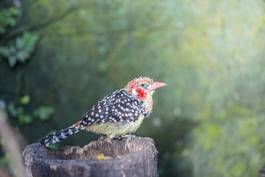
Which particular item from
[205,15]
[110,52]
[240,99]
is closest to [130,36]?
[110,52]

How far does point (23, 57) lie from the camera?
479cm

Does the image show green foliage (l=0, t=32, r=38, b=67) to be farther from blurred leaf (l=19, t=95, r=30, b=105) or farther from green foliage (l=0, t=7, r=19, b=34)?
blurred leaf (l=19, t=95, r=30, b=105)

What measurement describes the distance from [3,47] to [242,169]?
1.87 meters

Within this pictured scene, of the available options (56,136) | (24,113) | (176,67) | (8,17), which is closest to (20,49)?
(8,17)

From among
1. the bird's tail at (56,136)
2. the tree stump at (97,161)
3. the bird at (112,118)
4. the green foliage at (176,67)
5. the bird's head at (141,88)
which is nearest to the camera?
the tree stump at (97,161)

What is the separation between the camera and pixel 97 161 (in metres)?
2.67

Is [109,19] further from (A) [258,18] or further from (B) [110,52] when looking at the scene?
(A) [258,18]

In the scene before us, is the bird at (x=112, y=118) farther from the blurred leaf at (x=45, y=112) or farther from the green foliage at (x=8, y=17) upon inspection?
the green foliage at (x=8, y=17)

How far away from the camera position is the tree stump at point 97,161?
2.64m

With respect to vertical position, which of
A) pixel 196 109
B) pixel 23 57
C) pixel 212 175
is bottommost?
pixel 212 175

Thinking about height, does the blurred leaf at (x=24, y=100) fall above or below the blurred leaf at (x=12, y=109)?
above

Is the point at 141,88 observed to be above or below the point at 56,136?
above

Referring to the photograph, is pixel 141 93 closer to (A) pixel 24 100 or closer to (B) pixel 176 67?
(B) pixel 176 67

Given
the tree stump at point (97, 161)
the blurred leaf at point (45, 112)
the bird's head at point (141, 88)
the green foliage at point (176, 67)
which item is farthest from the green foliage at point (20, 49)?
the tree stump at point (97, 161)
